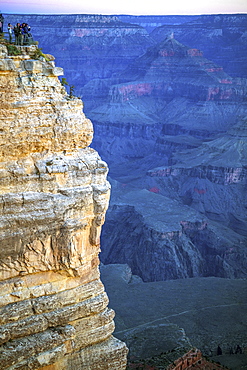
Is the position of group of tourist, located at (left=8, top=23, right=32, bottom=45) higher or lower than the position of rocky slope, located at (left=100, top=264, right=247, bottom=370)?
higher

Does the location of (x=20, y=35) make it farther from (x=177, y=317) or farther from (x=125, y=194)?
(x=125, y=194)

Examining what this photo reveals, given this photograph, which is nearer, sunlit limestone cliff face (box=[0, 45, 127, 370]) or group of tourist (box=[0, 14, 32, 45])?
sunlit limestone cliff face (box=[0, 45, 127, 370])

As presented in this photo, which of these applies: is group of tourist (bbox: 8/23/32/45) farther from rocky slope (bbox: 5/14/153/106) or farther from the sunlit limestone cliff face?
rocky slope (bbox: 5/14/153/106)

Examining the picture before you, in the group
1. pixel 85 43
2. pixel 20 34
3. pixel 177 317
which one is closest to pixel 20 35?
pixel 20 34

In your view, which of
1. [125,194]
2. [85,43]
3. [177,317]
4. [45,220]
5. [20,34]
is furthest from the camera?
[85,43]

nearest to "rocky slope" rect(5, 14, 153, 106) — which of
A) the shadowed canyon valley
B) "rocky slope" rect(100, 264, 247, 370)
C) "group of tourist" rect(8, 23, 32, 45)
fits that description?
the shadowed canyon valley

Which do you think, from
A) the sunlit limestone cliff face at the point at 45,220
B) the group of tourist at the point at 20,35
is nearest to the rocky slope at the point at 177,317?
the sunlit limestone cliff face at the point at 45,220

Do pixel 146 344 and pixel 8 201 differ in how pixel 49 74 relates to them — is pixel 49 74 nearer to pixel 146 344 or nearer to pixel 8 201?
pixel 8 201

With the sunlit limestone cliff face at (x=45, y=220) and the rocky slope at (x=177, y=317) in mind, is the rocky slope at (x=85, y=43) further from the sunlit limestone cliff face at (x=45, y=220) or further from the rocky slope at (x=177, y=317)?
the sunlit limestone cliff face at (x=45, y=220)

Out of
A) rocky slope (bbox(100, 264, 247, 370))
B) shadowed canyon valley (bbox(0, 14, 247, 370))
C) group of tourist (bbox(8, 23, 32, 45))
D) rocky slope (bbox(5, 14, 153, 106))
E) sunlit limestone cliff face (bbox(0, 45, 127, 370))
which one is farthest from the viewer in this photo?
rocky slope (bbox(5, 14, 153, 106))
